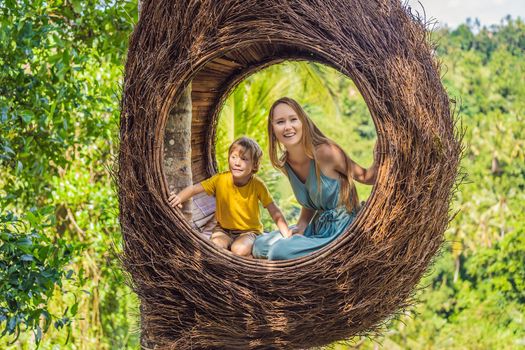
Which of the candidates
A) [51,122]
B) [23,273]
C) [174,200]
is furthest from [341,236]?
[51,122]

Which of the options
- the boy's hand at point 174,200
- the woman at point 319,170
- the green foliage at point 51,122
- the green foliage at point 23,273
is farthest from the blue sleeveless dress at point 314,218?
the green foliage at point 23,273

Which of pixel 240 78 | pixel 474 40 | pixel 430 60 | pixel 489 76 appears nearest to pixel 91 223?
pixel 240 78

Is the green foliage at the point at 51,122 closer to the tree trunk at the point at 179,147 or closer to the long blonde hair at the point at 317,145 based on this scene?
the tree trunk at the point at 179,147

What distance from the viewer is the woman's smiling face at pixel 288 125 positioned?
8.10ft

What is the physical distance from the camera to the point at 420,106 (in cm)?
214

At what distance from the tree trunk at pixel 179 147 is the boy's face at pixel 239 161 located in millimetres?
138

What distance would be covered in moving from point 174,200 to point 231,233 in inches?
14.5

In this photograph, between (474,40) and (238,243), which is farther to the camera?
(474,40)

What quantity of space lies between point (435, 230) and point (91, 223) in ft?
11.0

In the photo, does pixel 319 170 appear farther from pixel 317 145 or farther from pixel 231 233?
pixel 231 233

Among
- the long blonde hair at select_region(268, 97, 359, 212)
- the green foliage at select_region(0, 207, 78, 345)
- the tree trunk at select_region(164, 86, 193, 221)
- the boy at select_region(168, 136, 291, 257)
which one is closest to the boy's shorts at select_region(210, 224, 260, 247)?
the boy at select_region(168, 136, 291, 257)

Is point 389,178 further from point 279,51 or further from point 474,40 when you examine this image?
point 474,40

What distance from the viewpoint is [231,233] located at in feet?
8.64

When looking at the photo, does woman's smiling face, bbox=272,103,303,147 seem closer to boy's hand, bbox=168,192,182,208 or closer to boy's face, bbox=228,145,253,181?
boy's face, bbox=228,145,253,181
